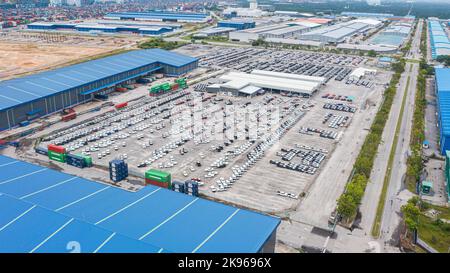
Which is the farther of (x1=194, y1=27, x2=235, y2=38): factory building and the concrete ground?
(x1=194, y1=27, x2=235, y2=38): factory building

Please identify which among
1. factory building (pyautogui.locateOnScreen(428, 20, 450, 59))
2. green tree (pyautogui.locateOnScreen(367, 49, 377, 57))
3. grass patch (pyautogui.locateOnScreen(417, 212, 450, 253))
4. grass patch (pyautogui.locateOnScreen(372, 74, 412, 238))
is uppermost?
factory building (pyautogui.locateOnScreen(428, 20, 450, 59))

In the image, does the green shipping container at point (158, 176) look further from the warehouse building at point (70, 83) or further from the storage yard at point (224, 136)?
the warehouse building at point (70, 83)

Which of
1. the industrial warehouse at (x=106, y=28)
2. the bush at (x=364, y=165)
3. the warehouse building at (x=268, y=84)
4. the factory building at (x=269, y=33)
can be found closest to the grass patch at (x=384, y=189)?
the bush at (x=364, y=165)

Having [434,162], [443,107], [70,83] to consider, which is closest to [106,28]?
[70,83]

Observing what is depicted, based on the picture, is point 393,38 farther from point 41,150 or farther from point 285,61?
point 41,150

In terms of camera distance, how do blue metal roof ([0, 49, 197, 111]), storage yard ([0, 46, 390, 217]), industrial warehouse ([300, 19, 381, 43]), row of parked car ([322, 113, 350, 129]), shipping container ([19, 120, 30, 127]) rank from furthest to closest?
industrial warehouse ([300, 19, 381, 43]), row of parked car ([322, 113, 350, 129]), blue metal roof ([0, 49, 197, 111]), shipping container ([19, 120, 30, 127]), storage yard ([0, 46, 390, 217])

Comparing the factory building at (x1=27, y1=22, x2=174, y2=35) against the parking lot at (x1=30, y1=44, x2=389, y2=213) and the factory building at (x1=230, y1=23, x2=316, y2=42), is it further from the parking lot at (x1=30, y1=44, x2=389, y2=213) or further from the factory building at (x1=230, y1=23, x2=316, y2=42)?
the parking lot at (x1=30, y1=44, x2=389, y2=213)

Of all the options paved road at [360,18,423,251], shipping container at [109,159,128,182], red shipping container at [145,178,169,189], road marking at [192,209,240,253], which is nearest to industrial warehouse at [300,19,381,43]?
paved road at [360,18,423,251]
